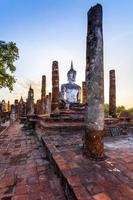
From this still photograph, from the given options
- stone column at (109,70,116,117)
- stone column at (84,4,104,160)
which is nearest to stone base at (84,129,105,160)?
stone column at (84,4,104,160)

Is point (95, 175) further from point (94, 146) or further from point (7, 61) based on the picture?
point (7, 61)

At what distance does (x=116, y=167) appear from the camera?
328 centimetres

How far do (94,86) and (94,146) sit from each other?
1.46 meters

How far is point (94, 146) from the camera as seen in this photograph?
12.6ft

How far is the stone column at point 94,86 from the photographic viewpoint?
3.91 meters

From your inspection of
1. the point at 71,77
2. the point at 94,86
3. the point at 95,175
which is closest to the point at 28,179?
the point at 95,175

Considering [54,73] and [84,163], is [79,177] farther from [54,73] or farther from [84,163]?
[54,73]

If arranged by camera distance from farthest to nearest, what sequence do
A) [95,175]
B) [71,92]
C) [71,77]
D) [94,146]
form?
[71,77]
[71,92]
[94,146]
[95,175]

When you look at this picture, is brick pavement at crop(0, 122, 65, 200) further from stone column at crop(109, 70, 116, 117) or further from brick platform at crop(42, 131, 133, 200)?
stone column at crop(109, 70, 116, 117)

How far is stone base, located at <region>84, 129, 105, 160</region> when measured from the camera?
12.4 feet

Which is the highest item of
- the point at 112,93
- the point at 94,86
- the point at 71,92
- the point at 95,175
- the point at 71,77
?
the point at 71,77

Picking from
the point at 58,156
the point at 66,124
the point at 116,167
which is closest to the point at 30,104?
the point at 66,124

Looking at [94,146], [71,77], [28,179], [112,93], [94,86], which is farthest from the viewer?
[71,77]

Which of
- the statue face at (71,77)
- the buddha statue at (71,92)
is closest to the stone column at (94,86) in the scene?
the buddha statue at (71,92)
